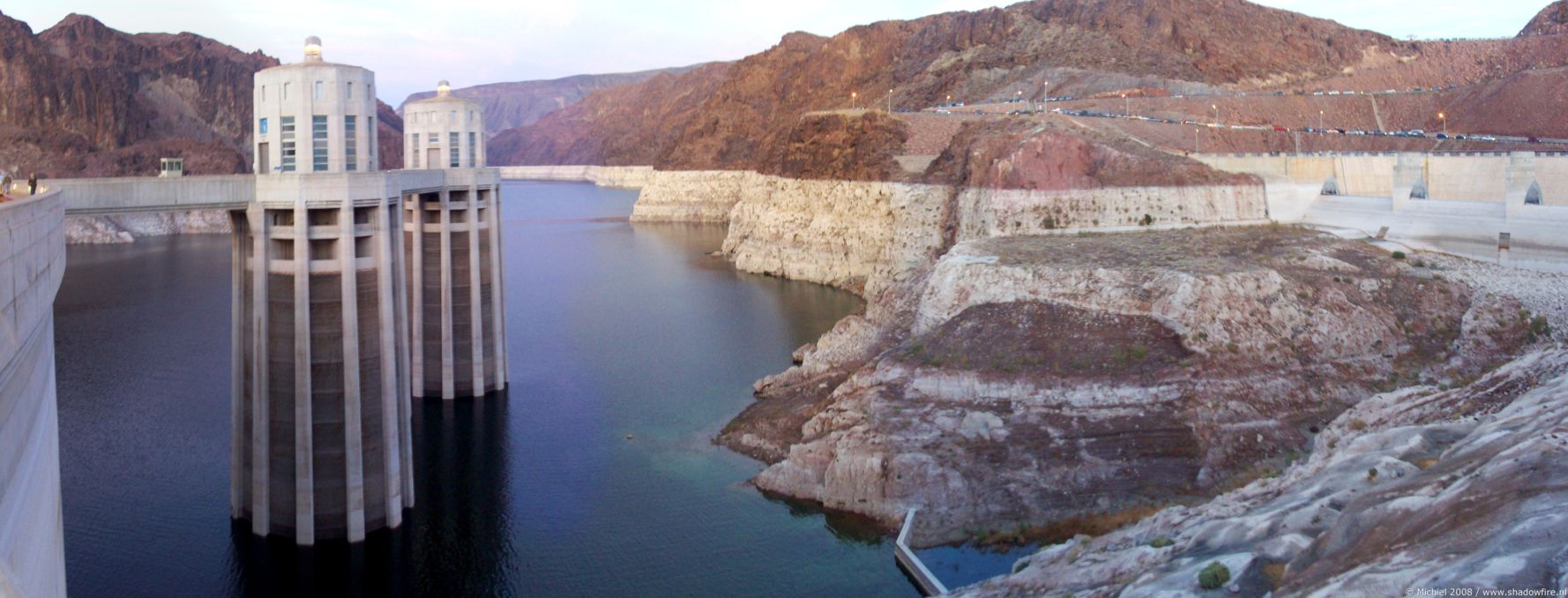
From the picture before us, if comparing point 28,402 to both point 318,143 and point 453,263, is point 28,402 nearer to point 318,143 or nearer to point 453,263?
A: point 318,143

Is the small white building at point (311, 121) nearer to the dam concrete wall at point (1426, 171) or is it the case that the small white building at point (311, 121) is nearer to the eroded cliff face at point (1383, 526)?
the eroded cliff face at point (1383, 526)

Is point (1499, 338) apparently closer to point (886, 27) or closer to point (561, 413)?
point (561, 413)

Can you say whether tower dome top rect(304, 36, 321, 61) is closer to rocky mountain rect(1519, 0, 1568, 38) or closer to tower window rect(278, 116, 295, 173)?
tower window rect(278, 116, 295, 173)

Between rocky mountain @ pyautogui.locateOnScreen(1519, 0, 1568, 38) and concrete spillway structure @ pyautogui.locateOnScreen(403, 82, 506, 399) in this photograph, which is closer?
concrete spillway structure @ pyautogui.locateOnScreen(403, 82, 506, 399)

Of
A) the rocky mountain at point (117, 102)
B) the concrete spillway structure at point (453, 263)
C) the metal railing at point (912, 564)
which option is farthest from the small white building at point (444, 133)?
the rocky mountain at point (117, 102)

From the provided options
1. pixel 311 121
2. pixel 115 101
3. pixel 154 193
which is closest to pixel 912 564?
pixel 311 121

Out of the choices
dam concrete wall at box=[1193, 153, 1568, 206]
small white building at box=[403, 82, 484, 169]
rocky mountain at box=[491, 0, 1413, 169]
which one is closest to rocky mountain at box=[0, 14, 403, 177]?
rocky mountain at box=[491, 0, 1413, 169]

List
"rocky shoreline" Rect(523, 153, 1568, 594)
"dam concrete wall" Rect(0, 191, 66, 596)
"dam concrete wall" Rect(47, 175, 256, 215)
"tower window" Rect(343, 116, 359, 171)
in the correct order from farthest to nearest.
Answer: "rocky shoreline" Rect(523, 153, 1568, 594)
"tower window" Rect(343, 116, 359, 171)
"dam concrete wall" Rect(47, 175, 256, 215)
"dam concrete wall" Rect(0, 191, 66, 596)
